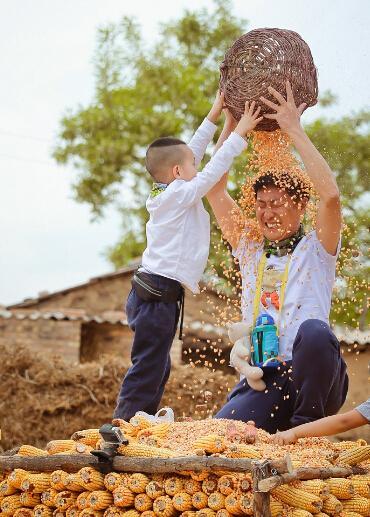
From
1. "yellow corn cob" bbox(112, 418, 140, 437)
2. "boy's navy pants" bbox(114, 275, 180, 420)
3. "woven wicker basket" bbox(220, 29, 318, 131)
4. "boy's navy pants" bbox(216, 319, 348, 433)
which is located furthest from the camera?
"boy's navy pants" bbox(114, 275, 180, 420)

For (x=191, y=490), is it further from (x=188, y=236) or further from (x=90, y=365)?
(x=90, y=365)

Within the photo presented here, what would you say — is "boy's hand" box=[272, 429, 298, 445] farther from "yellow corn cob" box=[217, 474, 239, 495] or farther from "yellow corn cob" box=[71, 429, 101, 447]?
"yellow corn cob" box=[71, 429, 101, 447]

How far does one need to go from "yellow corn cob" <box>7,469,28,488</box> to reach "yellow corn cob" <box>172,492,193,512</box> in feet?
2.47

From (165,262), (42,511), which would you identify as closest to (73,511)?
(42,511)

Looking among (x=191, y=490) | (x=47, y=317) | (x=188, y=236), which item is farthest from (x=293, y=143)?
(x=47, y=317)

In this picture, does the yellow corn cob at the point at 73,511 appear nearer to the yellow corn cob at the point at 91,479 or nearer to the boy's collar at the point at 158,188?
the yellow corn cob at the point at 91,479

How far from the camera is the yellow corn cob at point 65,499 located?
3.75m

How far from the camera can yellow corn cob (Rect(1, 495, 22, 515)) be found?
390 cm

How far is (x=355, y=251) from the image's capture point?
5109 mm

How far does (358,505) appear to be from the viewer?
3.59 meters

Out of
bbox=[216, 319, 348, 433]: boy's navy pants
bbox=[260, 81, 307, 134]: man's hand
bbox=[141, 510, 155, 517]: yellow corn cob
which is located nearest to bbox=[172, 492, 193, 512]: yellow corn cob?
bbox=[141, 510, 155, 517]: yellow corn cob

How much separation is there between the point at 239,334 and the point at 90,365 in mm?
5981

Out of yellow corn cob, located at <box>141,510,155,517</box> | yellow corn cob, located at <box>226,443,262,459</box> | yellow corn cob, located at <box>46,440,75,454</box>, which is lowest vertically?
yellow corn cob, located at <box>141,510,155,517</box>

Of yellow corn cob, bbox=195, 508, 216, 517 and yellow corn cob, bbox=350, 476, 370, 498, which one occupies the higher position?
yellow corn cob, bbox=350, 476, 370, 498
